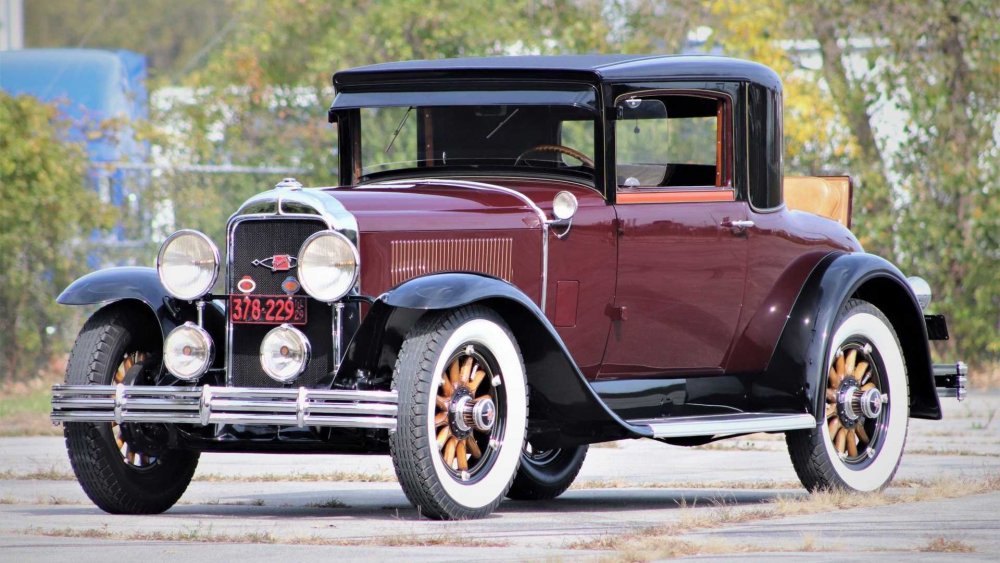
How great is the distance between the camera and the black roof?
25.9ft

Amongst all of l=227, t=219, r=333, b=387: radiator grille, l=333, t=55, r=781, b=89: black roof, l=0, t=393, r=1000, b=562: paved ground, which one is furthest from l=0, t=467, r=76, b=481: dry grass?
l=333, t=55, r=781, b=89: black roof

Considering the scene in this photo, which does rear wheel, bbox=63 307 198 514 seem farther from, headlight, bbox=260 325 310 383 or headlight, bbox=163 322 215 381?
headlight, bbox=260 325 310 383

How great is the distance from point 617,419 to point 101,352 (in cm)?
226

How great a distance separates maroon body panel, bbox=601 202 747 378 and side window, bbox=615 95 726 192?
0.60ft

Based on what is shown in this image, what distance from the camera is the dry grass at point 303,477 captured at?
9.25m

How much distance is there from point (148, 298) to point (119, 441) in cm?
65

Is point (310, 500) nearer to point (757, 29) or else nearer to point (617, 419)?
point (617, 419)

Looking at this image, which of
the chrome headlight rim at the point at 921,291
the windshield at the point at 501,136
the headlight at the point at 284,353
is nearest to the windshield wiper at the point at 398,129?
the windshield at the point at 501,136

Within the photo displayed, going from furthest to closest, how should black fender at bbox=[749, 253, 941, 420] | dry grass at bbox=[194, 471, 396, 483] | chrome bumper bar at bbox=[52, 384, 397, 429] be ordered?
dry grass at bbox=[194, 471, 396, 483] → black fender at bbox=[749, 253, 941, 420] → chrome bumper bar at bbox=[52, 384, 397, 429]

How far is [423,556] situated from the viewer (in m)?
5.64

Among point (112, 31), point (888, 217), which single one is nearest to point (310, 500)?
point (888, 217)

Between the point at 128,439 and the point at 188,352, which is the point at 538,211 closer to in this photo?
the point at 188,352

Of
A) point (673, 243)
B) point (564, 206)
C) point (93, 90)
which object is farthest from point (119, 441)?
point (93, 90)

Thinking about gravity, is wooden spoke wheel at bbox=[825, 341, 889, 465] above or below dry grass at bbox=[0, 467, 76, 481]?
above
